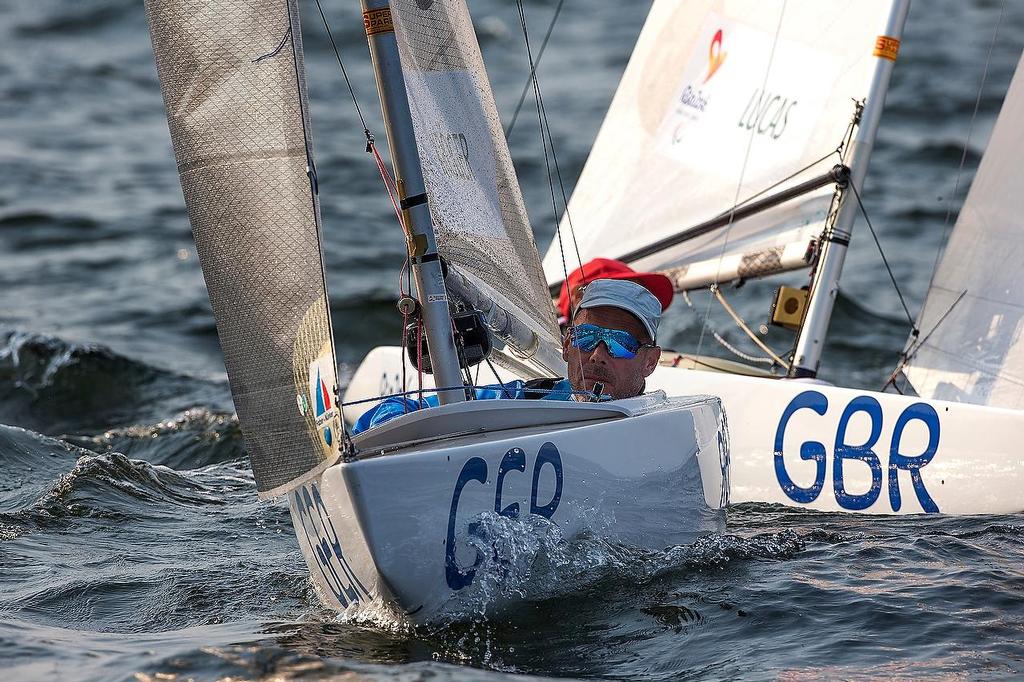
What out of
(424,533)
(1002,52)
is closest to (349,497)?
(424,533)

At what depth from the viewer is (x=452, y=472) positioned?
2621 millimetres

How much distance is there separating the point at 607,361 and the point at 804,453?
1119 millimetres

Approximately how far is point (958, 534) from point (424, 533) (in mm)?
1788

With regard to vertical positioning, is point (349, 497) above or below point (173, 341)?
below

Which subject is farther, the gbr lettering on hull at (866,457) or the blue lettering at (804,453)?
the blue lettering at (804,453)

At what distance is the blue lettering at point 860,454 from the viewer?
4.12 metres

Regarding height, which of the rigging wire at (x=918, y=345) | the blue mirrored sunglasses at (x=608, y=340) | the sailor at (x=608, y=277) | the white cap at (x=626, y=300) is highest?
the sailor at (x=608, y=277)

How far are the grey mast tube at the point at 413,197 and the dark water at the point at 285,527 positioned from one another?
1.78 feet

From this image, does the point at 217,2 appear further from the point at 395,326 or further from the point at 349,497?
the point at 395,326

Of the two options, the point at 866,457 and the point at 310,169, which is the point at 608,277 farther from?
the point at 310,169

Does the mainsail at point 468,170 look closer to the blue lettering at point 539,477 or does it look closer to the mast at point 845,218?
the blue lettering at point 539,477

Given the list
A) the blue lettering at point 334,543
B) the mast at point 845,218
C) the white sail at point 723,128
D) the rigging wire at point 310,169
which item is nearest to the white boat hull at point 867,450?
the mast at point 845,218

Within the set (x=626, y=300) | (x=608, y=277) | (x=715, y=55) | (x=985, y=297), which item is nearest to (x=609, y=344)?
(x=626, y=300)

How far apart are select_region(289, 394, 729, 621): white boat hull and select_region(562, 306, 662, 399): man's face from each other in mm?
259
